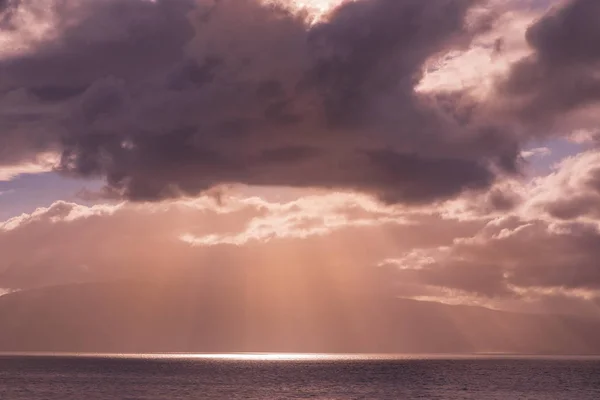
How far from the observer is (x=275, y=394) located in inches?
6324

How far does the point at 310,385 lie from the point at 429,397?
40.2 m

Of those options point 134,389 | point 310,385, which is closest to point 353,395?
point 310,385

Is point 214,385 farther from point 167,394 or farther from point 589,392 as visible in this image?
point 589,392

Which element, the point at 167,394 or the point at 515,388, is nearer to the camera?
the point at 167,394

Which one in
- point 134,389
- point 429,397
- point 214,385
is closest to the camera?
point 429,397

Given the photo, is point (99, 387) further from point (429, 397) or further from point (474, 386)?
point (474, 386)

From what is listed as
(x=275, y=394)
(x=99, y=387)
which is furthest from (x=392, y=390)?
(x=99, y=387)

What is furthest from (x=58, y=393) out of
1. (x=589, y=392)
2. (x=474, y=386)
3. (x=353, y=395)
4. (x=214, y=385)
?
(x=589, y=392)

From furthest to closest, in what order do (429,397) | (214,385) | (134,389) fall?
1. (214,385)
2. (134,389)
3. (429,397)

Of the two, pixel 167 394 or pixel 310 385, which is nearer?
pixel 167 394

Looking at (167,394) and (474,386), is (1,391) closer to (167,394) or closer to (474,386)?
(167,394)

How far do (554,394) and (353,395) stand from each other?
42059mm

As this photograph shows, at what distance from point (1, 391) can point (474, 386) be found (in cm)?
9991

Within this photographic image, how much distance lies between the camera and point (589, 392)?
598 ft
